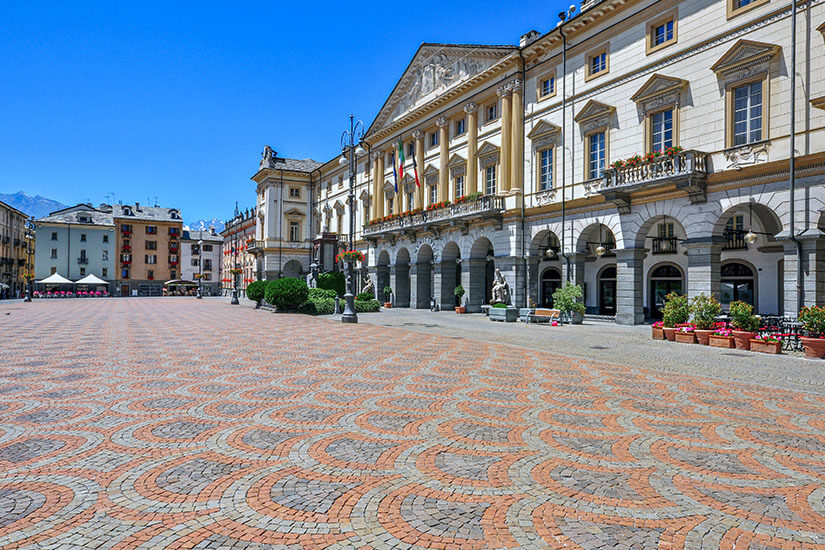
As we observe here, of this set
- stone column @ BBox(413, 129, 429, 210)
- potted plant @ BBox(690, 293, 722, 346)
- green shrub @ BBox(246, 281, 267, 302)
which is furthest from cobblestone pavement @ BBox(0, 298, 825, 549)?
stone column @ BBox(413, 129, 429, 210)

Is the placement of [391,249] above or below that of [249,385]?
above

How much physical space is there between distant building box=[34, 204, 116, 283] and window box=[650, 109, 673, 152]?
302ft

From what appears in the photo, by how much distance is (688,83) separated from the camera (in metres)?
21.3

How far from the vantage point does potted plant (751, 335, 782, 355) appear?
14180mm

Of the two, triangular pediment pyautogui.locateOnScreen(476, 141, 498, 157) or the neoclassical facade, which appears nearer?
the neoclassical facade

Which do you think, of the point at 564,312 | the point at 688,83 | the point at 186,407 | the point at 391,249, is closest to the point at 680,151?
the point at 688,83

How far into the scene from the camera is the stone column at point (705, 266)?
20.2 m

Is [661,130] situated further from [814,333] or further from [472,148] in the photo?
[472,148]

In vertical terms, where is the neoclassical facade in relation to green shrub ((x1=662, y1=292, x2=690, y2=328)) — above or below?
above

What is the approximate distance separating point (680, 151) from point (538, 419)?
18059mm

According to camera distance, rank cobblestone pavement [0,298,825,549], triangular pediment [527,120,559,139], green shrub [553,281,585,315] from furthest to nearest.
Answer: triangular pediment [527,120,559,139] → green shrub [553,281,585,315] → cobblestone pavement [0,298,825,549]

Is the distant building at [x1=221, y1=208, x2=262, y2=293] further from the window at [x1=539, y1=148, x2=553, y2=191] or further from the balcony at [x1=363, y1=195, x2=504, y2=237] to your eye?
the window at [x1=539, y1=148, x2=553, y2=191]

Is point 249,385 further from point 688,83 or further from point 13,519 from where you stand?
point 688,83

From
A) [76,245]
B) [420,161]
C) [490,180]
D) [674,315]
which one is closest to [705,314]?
[674,315]
